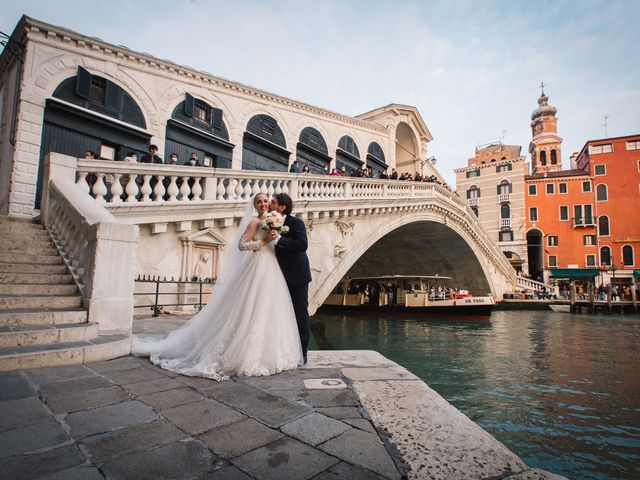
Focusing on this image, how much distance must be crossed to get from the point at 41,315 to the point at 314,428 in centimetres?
302

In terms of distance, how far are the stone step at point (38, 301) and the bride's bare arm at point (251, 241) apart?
2.11 m

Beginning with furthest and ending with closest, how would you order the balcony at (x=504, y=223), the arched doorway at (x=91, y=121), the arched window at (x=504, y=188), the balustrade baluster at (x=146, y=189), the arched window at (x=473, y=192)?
the arched window at (x=473, y=192) → the arched window at (x=504, y=188) → the balcony at (x=504, y=223) → the arched doorway at (x=91, y=121) → the balustrade baluster at (x=146, y=189)

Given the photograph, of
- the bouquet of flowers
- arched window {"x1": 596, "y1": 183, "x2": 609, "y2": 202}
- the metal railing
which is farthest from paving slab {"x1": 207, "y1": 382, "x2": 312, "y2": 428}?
arched window {"x1": 596, "y1": 183, "x2": 609, "y2": 202}

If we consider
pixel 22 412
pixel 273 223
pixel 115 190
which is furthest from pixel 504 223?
pixel 22 412

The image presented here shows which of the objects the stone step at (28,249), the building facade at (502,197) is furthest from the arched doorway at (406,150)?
the stone step at (28,249)

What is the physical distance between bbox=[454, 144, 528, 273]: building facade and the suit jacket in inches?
1372

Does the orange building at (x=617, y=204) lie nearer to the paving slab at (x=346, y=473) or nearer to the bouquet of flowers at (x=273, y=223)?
the bouquet of flowers at (x=273, y=223)

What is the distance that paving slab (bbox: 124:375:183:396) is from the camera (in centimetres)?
230

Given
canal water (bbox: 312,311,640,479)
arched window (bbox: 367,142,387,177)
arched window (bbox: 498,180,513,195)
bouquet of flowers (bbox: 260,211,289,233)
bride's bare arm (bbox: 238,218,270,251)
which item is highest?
arched window (bbox: 498,180,513,195)

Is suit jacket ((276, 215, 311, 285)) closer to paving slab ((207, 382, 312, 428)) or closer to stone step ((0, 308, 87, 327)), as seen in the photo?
paving slab ((207, 382, 312, 428))

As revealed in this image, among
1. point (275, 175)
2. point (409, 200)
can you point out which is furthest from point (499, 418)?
point (409, 200)

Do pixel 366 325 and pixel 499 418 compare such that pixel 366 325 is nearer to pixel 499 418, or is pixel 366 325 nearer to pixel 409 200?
pixel 409 200

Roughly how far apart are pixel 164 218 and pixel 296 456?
5.60m

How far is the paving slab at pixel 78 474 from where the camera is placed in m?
1.31
